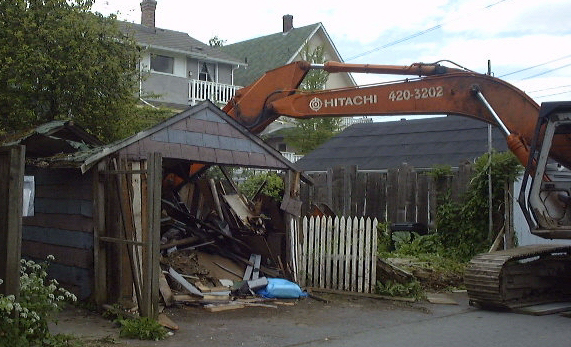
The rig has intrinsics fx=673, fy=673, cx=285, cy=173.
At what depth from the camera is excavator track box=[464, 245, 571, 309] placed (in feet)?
35.0

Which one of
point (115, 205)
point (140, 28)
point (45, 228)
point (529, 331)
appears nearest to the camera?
point (529, 331)

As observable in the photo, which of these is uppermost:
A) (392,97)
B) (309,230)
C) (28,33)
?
(28,33)

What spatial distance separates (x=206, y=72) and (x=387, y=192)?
1824 cm

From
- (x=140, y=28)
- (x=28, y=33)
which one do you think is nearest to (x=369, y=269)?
(x=28, y=33)

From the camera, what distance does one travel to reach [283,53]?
39.6m

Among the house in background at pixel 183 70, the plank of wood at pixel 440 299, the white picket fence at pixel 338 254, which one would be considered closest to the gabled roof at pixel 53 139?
the white picket fence at pixel 338 254

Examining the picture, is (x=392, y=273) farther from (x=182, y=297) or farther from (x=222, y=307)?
(x=182, y=297)

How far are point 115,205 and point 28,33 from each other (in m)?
4.90

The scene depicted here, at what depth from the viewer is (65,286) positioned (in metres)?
10.6

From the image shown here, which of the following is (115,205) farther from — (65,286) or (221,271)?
(221,271)

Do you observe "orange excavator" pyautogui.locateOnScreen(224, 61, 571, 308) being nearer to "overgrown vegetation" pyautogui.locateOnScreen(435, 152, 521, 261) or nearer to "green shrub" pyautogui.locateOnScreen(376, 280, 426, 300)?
"green shrub" pyautogui.locateOnScreen(376, 280, 426, 300)

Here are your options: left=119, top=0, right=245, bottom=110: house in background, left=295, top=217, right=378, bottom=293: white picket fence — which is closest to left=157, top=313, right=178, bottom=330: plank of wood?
left=295, top=217, right=378, bottom=293: white picket fence

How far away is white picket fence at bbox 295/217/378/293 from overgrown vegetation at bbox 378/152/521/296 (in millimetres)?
1578

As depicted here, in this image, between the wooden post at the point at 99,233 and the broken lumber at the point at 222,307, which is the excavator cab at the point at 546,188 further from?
the wooden post at the point at 99,233
